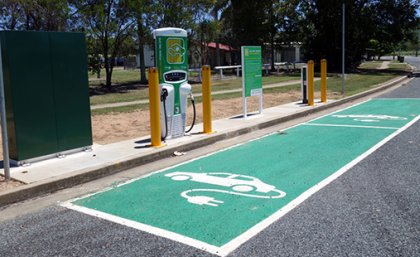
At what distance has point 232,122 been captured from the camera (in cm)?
1162

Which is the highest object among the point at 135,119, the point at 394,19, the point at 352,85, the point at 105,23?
the point at 394,19

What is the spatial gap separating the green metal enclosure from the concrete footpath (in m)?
0.33

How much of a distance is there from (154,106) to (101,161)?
5.01 ft

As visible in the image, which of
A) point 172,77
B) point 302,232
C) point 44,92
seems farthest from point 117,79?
point 302,232

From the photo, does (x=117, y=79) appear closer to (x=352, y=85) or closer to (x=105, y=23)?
(x=105, y=23)

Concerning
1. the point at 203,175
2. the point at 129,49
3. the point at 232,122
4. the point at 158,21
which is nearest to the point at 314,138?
the point at 232,122

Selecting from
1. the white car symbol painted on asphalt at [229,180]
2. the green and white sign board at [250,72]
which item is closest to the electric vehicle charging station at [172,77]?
the white car symbol painted on asphalt at [229,180]

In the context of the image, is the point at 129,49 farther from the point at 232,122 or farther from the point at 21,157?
the point at 21,157

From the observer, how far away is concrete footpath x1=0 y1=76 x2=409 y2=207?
6086 millimetres

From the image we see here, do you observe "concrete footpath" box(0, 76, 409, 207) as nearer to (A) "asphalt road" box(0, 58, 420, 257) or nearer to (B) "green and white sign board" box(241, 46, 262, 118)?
(A) "asphalt road" box(0, 58, 420, 257)

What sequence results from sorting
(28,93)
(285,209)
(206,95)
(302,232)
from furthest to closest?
(206,95) < (28,93) < (285,209) < (302,232)

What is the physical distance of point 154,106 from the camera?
827 cm

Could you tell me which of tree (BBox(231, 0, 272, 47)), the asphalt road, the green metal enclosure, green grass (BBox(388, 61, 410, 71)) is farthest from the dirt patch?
green grass (BBox(388, 61, 410, 71))

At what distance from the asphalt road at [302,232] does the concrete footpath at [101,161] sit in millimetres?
653
